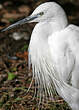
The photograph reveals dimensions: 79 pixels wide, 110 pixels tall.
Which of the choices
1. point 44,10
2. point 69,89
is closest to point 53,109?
point 69,89

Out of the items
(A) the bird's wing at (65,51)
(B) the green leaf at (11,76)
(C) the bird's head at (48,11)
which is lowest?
(B) the green leaf at (11,76)

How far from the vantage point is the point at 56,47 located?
6.58 feet

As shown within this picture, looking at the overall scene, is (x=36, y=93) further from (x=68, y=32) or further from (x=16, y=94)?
(x=68, y=32)

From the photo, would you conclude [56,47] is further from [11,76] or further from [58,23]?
[11,76]

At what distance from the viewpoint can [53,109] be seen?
2406 mm

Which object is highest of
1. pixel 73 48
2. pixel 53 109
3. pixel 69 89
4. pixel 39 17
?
pixel 39 17

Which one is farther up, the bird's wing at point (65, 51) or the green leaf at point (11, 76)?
the bird's wing at point (65, 51)

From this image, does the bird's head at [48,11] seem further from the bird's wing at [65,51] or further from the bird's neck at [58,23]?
the bird's wing at [65,51]

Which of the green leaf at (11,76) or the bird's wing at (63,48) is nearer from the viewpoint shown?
the bird's wing at (63,48)

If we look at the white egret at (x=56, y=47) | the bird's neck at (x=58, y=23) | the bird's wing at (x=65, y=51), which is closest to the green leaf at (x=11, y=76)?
the white egret at (x=56, y=47)

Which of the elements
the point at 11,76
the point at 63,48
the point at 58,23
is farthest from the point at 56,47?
the point at 11,76

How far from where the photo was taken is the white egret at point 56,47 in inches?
78.1

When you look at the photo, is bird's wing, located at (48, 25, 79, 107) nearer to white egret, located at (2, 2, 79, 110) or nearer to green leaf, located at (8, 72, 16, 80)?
white egret, located at (2, 2, 79, 110)

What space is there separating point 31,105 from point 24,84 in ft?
1.02
